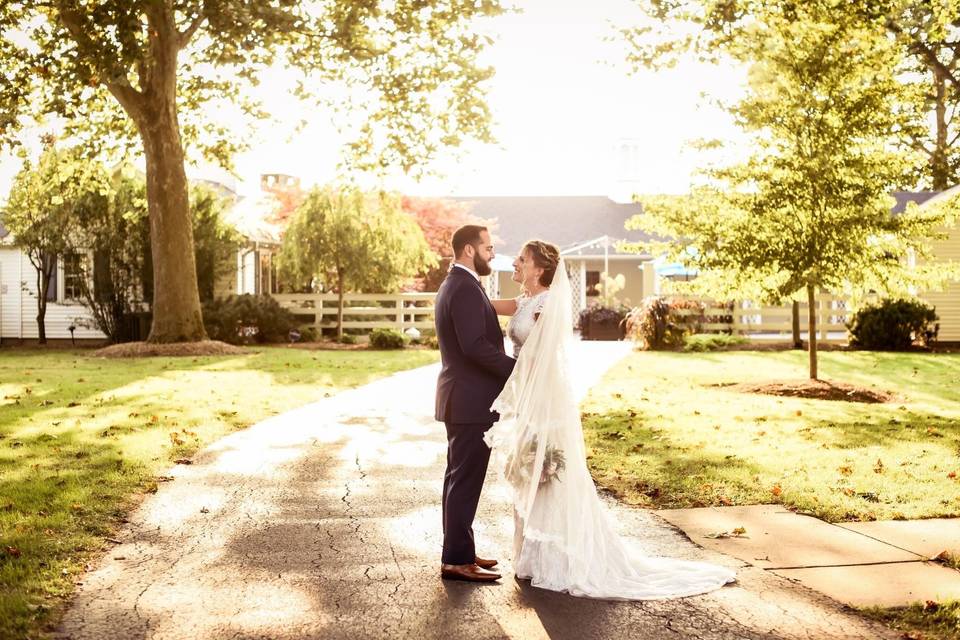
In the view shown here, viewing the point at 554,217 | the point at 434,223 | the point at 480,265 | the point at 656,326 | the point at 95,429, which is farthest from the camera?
the point at 554,217

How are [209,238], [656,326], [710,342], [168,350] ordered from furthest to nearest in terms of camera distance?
1. [209,238]
2. [710,342]
3. [656,326]
4. [168,350]

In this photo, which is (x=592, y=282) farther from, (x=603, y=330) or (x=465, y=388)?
(x=465, y=388)

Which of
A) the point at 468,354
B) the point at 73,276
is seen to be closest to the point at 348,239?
the point at 73,276

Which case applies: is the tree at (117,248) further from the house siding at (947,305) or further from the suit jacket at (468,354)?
the suit jacket at (468,354)

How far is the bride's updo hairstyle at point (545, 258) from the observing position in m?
5.80

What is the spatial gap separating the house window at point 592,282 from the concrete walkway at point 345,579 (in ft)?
115

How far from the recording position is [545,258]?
581cm

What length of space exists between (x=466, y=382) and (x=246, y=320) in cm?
2366

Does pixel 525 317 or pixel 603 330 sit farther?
pixel 603 330

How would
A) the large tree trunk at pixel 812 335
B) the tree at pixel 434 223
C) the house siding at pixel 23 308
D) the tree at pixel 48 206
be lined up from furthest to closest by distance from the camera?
the tree at pixel 434 223 < the house siding at pixel 23 308 < the tree at pixel 48 206 < the large tree trunk at pixel 812 335

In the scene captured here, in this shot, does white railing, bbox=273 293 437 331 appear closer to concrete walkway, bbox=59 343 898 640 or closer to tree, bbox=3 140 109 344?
tree, bbox=3 140 109 344

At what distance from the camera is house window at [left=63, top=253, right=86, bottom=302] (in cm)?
2800

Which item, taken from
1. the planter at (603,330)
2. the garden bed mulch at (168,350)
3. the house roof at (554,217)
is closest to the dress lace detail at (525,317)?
the garden bed mulch at (168,350)

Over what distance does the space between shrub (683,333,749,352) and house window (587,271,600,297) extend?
15.5 meters
